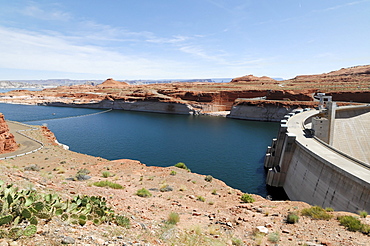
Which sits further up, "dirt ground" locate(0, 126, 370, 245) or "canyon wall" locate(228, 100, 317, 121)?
"dirt ground" locate(0, 126, 370, 245)

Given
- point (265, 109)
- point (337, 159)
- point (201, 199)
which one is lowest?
point (265, 109)

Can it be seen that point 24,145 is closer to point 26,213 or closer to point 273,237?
point 26,213

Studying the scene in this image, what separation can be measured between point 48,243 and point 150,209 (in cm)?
593

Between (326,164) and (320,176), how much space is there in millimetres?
1111

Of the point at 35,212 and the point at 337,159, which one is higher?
the point at 35,212

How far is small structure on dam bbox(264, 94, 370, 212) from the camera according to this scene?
15062mm

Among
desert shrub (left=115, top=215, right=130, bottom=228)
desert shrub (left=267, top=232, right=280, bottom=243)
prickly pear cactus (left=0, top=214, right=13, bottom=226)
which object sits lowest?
desert shrub (left=267, top=232, right=280, bottom=243)

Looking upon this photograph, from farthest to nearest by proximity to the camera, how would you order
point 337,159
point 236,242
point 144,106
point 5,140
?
point 144,106
point 5,140
point 337,159
point 236,242

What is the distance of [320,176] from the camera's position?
59.2 feet

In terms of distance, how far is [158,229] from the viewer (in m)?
8.46

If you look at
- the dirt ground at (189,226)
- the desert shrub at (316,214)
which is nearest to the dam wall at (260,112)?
the dirt ground at (189,226)

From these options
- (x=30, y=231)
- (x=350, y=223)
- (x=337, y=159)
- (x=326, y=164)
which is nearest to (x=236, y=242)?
(x=350, y=223)

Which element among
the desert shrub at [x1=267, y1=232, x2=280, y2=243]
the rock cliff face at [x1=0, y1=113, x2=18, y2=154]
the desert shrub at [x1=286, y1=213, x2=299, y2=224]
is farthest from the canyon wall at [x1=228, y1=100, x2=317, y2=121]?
the desert shrub at [x1=267, y1=232, x2=280, y2=243]

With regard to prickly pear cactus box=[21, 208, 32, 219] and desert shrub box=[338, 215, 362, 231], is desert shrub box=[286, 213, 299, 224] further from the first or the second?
prickly pear cactus box=[21, 208, 32, 219]
